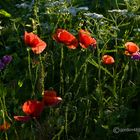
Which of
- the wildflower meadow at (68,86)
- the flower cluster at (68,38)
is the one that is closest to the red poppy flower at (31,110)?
the wildflower meadow at (68,86)

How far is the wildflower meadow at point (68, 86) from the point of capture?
7.13 feet

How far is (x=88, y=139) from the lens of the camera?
2.27 m

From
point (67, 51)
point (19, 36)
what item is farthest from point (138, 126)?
point (19, 36)

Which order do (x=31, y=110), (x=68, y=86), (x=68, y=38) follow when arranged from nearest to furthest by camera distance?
(x=31, y=110) → (x=68, y=38) → (x=68, y=86)

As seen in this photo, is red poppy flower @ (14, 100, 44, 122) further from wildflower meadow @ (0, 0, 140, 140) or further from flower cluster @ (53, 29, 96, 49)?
flower cluster @ (53, 29, 96, 49)

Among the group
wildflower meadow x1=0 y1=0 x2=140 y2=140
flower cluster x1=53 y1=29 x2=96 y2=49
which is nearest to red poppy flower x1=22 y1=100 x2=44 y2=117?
wildflower meadow x1=0 y1=0 x2=140 y2=140

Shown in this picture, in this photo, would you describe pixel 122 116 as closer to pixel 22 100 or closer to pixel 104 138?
pixel 104 138

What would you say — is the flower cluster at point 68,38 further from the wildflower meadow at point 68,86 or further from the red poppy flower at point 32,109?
the red poppy flower at point 32,109

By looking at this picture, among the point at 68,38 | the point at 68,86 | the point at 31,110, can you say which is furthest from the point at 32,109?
the point at 68,86

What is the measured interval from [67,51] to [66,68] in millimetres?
227

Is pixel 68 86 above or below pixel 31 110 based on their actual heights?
below

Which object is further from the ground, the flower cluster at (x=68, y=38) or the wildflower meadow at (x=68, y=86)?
the flower cluster at (x=68, y=38)

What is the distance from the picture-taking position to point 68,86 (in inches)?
104

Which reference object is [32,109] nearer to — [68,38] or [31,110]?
[31,110]
